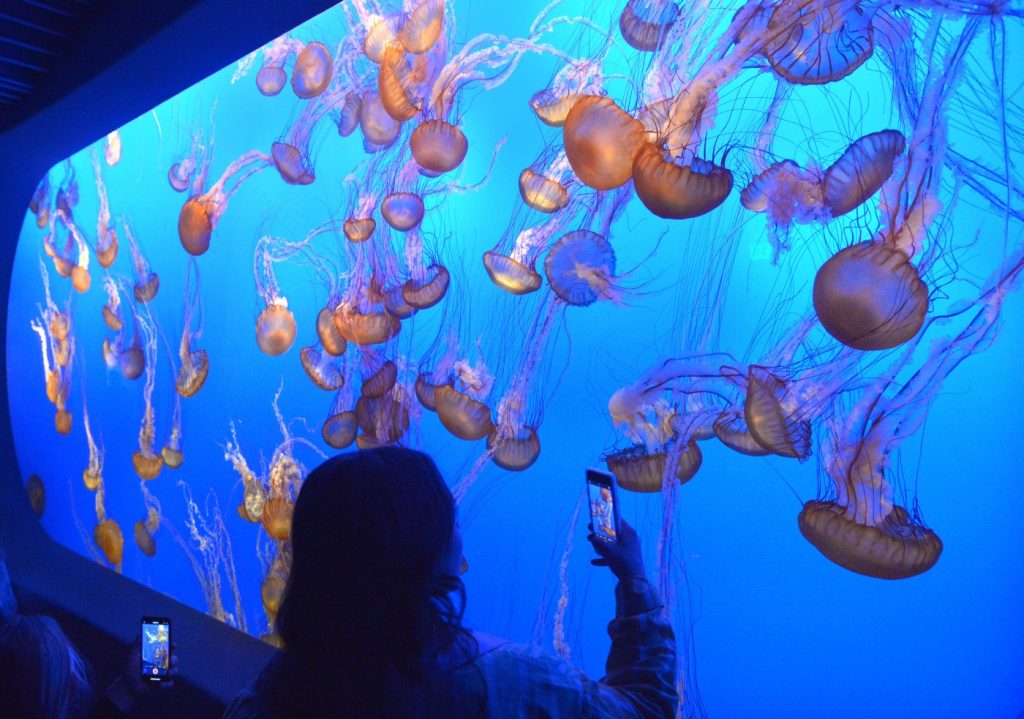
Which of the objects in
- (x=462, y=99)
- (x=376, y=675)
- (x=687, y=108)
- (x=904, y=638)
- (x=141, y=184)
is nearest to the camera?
(x=376, y=675)

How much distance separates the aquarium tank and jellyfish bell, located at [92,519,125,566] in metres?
1.02

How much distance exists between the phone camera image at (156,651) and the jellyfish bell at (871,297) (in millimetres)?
1864

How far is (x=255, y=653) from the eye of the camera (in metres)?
→ 2.65

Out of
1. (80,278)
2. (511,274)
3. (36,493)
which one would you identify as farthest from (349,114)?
(36,493)

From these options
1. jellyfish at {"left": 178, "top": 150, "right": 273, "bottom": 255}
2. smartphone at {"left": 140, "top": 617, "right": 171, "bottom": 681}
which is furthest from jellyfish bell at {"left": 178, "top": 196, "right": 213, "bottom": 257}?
smartphone at {"left": 140, "top": 617, "right": 171, "bottom": 681}

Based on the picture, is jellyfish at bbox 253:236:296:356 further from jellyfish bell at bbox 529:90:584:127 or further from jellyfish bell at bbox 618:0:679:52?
jellyfish bell at bbox 618:0:679:52

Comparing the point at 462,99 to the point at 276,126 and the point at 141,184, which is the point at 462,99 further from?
the point at 141,184

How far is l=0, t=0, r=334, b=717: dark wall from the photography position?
2.50 metres

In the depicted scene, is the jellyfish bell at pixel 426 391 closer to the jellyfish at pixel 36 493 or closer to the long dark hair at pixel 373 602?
the long dark hair at pixel 373 602

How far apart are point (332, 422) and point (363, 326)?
1.19 feet

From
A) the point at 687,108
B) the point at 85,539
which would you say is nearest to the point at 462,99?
the point at 687,108

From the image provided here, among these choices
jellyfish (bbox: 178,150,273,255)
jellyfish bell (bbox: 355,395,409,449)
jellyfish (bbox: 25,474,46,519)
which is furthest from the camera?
jellyfish (bbox: 25,474,46,519)

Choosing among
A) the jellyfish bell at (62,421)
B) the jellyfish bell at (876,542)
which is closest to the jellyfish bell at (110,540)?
the jellyfish bell at (62,421)

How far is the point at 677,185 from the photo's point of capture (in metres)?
1.58
